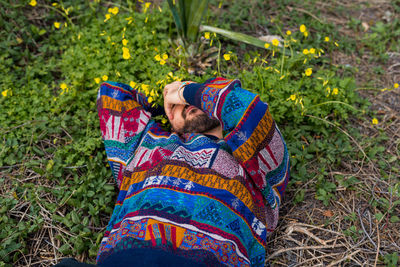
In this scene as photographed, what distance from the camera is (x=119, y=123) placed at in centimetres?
205

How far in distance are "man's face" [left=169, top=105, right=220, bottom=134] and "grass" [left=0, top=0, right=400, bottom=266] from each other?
0.68ft

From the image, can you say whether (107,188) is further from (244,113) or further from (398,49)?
(398,49)

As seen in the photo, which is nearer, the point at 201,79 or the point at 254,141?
the point at 254,141

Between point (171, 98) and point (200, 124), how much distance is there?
0.80 ft

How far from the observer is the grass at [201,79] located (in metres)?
1.97

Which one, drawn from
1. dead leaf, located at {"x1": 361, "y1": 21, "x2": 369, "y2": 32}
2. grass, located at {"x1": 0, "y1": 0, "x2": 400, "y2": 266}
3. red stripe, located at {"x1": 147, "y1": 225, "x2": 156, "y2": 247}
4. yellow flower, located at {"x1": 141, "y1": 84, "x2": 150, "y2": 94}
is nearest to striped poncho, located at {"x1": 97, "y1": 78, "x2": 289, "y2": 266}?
red stripe, located at {"x1": 147, "y1": 225, "x2": 156, "y2": 247}

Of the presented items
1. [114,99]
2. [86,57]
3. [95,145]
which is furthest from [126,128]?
[86,57]

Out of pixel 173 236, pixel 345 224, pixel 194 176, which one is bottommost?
pixel 345 224

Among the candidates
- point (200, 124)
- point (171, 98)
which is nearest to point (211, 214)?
point (200, 124)

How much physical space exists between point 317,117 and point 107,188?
154cm

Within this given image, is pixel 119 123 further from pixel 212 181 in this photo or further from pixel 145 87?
pixel 212 181

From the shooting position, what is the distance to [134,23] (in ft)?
8.87

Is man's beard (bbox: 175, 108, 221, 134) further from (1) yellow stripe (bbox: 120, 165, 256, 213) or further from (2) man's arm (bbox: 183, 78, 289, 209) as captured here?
(1) yellow stripe (bbox: 120, 165, 256, 213)

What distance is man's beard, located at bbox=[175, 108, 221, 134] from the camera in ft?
6.54
